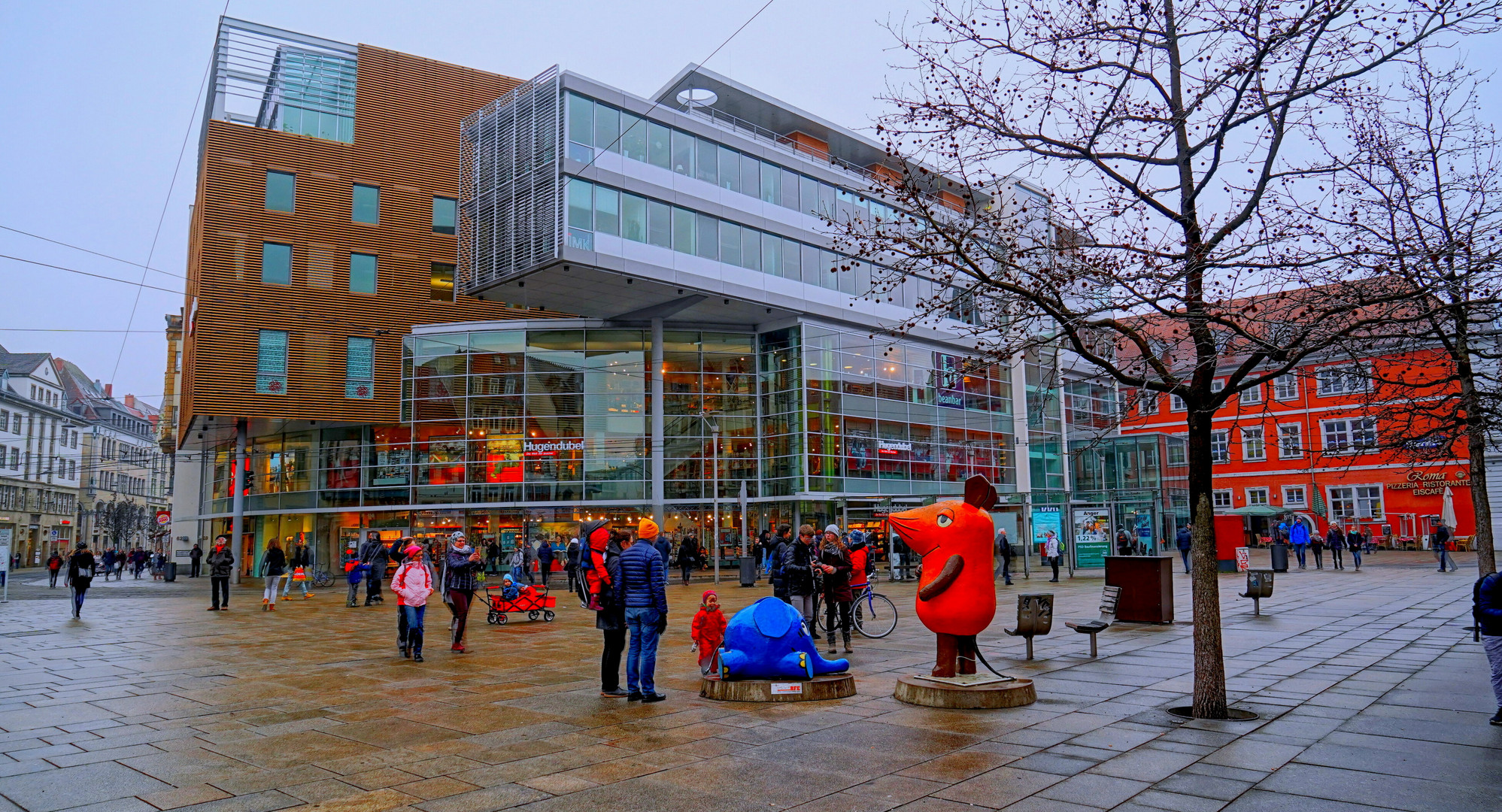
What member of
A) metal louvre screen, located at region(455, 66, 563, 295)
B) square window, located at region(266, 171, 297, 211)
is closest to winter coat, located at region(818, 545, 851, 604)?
metal louvre screen, located at region(455, 66, 563, 295)

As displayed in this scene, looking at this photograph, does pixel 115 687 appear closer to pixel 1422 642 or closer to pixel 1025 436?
pixel 1422 642

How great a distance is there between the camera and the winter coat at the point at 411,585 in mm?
13141

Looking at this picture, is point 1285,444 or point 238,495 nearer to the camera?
point 1285,444

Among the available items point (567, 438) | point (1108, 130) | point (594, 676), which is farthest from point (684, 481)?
point (1108, 130)

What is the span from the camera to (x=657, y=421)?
3859cm

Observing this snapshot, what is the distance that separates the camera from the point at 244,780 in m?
6.58

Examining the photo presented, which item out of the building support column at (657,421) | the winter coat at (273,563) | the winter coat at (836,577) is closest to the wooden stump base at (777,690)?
the winter coat at (836,577)

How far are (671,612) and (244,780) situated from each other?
14567 mm

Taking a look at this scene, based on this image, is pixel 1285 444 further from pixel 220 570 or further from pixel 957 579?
pixel 220 570

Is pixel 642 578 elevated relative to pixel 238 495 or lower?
lower

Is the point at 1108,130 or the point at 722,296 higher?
the point at 722,296

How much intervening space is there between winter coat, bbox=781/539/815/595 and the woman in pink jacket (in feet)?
16.0

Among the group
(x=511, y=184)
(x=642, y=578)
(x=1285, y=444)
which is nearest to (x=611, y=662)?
(x=642, y=578)

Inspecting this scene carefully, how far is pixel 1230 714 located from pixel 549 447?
3354 centimetres
